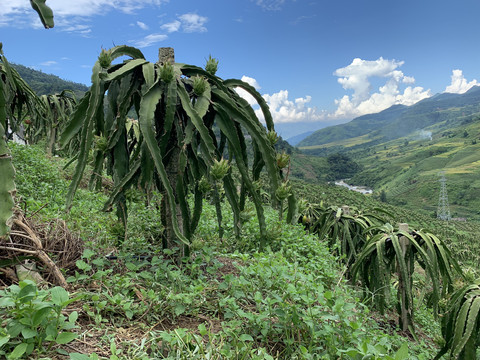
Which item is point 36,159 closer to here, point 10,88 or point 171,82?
point 10,88

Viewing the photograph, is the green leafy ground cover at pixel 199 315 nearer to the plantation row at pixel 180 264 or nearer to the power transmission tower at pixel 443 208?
the plantation row at pixel 180 264

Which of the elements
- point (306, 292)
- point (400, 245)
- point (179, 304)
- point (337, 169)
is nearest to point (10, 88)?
point (179, 304)

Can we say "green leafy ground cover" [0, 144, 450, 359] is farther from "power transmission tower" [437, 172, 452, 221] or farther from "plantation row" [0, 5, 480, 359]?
"power transmission tower" [437, 172, 452, 221]

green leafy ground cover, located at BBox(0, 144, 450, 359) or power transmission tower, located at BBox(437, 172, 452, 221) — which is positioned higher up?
green leafy ground cover, located at BBox(0, 144, 450, 359)

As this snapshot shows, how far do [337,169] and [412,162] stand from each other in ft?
109

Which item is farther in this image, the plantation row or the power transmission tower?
the power transmission tower

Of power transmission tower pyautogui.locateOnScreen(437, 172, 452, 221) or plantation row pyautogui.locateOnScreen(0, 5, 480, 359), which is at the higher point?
plantation row pyautogui.locateOnScreen(0, 5, 480, 359)

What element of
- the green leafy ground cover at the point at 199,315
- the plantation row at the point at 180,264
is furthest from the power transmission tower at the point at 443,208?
the green leafy ground cover at the point at 199,315

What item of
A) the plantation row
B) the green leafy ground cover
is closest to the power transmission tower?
the plantation row

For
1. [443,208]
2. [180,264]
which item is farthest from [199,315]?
[443,208]

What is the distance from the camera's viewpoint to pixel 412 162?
14125cm

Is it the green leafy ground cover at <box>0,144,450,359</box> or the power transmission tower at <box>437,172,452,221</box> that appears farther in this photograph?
the power transmission tower at <box>437,172,452,221</box>

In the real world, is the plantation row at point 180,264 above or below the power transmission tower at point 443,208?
above

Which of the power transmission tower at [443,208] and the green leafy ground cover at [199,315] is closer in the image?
the green leafy ground cover at [199,315]
